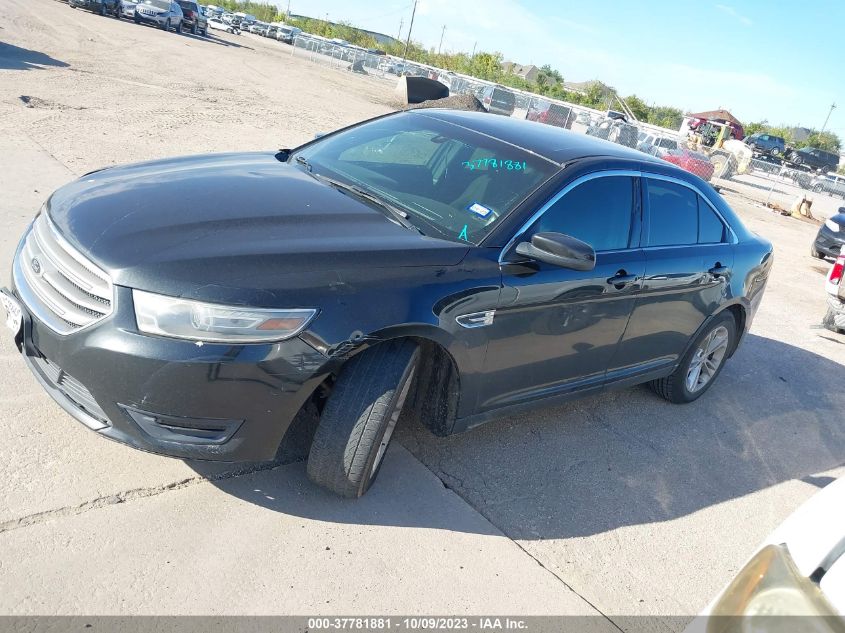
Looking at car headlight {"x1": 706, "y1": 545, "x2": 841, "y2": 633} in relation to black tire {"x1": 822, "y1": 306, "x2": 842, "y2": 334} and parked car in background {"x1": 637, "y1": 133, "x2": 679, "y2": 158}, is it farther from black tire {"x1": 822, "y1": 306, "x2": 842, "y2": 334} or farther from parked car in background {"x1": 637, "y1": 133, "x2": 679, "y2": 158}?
parked car in background {"x1": 637, "y1": 133, "x2": 679, "y2": 158}

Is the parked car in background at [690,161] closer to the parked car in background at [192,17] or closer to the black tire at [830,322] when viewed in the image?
the black tire at [830,322]

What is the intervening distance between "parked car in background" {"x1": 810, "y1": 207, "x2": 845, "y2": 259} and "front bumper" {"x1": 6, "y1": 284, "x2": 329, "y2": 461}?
1341cm

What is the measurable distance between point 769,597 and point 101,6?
39.0 metres

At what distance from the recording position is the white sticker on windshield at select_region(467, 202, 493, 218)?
3.78 metres

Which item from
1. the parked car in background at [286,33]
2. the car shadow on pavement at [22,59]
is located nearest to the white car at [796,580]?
the car shadow on pavement at [22,59]

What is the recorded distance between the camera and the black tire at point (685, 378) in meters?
5.28

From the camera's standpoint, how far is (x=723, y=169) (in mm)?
29500

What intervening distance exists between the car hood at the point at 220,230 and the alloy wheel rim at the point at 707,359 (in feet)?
9.00

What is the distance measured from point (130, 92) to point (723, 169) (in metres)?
23.7

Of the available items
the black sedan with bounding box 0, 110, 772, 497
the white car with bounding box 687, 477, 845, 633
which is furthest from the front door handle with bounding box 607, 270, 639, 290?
the white car with bounding box 687, 477, 845, 633

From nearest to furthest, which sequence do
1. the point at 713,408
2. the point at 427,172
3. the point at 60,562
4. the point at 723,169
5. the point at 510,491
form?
the point at 60,562, the point at 510,491, the point at 427,172, the point at 713,408, the point at 723,169

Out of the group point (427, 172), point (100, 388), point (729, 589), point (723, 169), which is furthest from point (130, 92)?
point (723, 169)

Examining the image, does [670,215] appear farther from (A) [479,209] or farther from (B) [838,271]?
(B) [838,271]

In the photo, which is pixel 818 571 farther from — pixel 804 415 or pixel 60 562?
pixel 804 415
